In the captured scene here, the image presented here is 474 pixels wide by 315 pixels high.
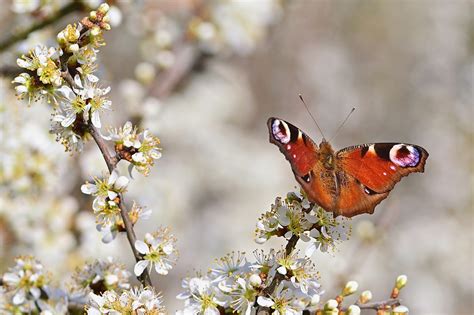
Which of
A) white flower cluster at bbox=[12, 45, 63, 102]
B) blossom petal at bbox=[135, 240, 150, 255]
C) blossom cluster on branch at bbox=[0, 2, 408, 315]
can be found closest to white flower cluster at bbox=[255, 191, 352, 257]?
blossom cluster on branch at bbox=[0, 2, 408, 315]

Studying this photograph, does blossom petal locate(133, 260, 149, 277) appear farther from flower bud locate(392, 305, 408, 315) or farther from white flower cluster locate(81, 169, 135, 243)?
flower bud locate(392, 305, 408, 315)

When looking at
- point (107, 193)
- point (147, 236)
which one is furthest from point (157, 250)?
point (107, 193)

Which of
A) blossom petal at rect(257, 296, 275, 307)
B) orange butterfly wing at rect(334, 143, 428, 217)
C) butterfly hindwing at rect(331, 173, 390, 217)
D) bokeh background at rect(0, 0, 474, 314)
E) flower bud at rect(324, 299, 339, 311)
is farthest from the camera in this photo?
bokeh background at rect(0, 0, 474, 314)

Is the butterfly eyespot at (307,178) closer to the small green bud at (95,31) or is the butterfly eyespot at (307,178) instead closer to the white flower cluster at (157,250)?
the white flower cluster at (157,250)

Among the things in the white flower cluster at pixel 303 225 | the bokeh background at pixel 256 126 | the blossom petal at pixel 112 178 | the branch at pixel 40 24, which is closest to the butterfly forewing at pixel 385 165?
the white flower cluster at pixel 303 225

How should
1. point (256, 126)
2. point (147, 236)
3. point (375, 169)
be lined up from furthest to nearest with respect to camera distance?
1. point (256, 126)
2. point (375, 169)
3. point (147, 236)

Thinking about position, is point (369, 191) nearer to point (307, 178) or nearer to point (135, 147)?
point (307, 178)
